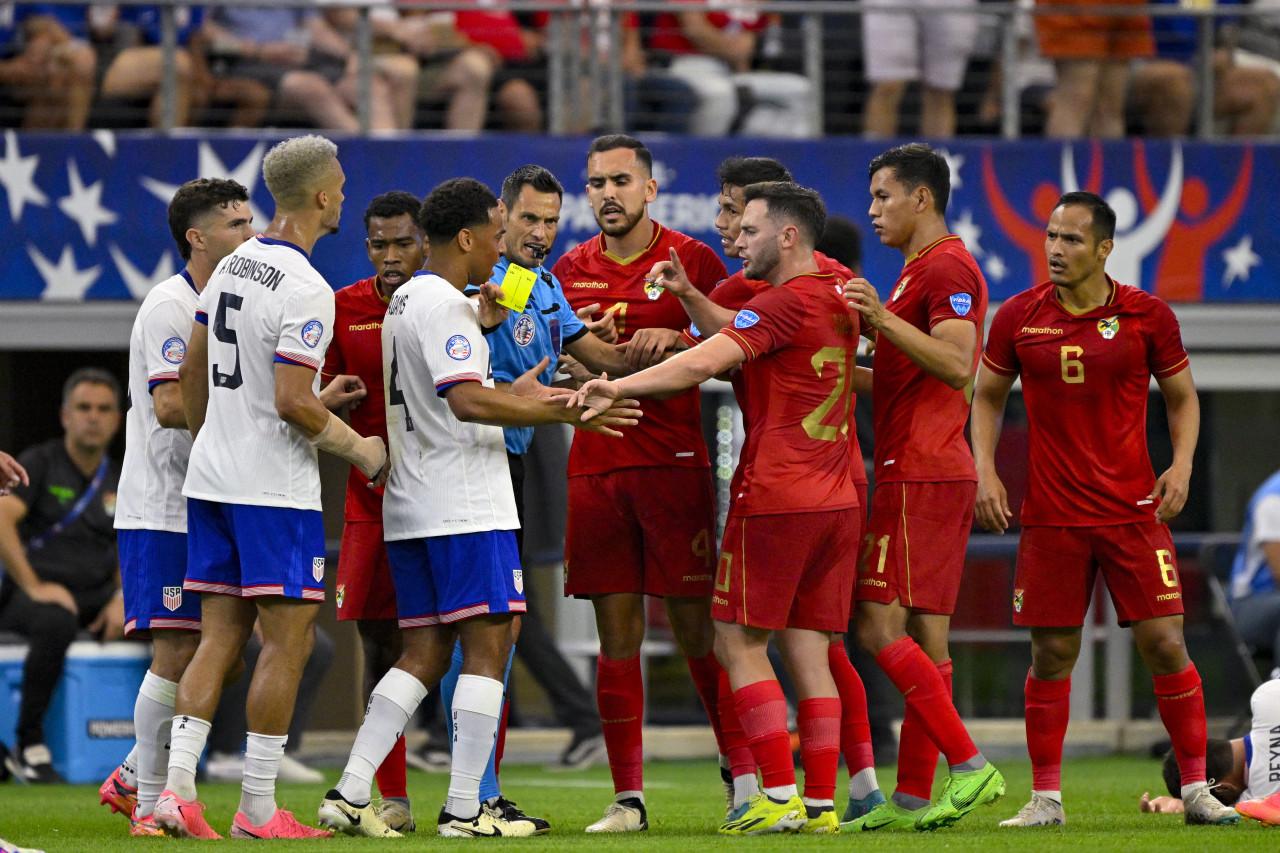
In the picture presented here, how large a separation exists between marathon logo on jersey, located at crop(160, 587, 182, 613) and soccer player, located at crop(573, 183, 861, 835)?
5.78 feet

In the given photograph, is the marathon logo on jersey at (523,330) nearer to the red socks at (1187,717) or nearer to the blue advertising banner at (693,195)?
the red socks at (1187,717)

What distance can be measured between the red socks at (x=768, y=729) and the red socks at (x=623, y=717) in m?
0.71

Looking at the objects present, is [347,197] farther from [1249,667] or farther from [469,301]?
[1249,667]

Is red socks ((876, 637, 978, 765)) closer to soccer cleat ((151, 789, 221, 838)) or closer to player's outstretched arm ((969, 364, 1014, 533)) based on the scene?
player's outstretched arm ((969, 364, 1014, 533))

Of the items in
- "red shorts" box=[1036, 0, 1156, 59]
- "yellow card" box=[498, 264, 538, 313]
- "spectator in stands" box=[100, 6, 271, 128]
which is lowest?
"yellow card" box=[498, 264, 538, 313]

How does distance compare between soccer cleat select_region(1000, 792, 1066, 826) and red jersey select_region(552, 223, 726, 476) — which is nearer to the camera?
soccer cleat select_region(1000, 792, 1066, 826)

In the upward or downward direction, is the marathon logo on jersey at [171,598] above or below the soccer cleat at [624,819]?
above

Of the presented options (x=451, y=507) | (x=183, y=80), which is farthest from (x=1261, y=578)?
(x=183, y=80)

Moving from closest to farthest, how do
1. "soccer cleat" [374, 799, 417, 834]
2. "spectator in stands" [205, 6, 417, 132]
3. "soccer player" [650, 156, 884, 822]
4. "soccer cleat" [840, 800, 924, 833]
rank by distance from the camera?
"soccer cleat" [840, 800, 924, 833], "soccer player" [650, 156, 884, 822], "soccer cleat" [374, 799, 417, 834], "spectator in stands" [205, 6, 417, 132]

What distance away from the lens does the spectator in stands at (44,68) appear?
10695mm

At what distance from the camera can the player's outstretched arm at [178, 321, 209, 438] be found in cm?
575

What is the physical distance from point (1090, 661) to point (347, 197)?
555 centimetres

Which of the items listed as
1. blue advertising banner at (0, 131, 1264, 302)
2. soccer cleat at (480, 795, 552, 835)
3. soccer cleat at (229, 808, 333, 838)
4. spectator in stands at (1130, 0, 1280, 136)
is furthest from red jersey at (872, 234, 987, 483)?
spectator in stands at (1130, 0, 1280, 136)

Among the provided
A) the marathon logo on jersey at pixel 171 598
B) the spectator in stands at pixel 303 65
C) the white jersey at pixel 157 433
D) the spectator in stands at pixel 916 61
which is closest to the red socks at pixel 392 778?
the marathon logo on jersey at pixel 171 598
